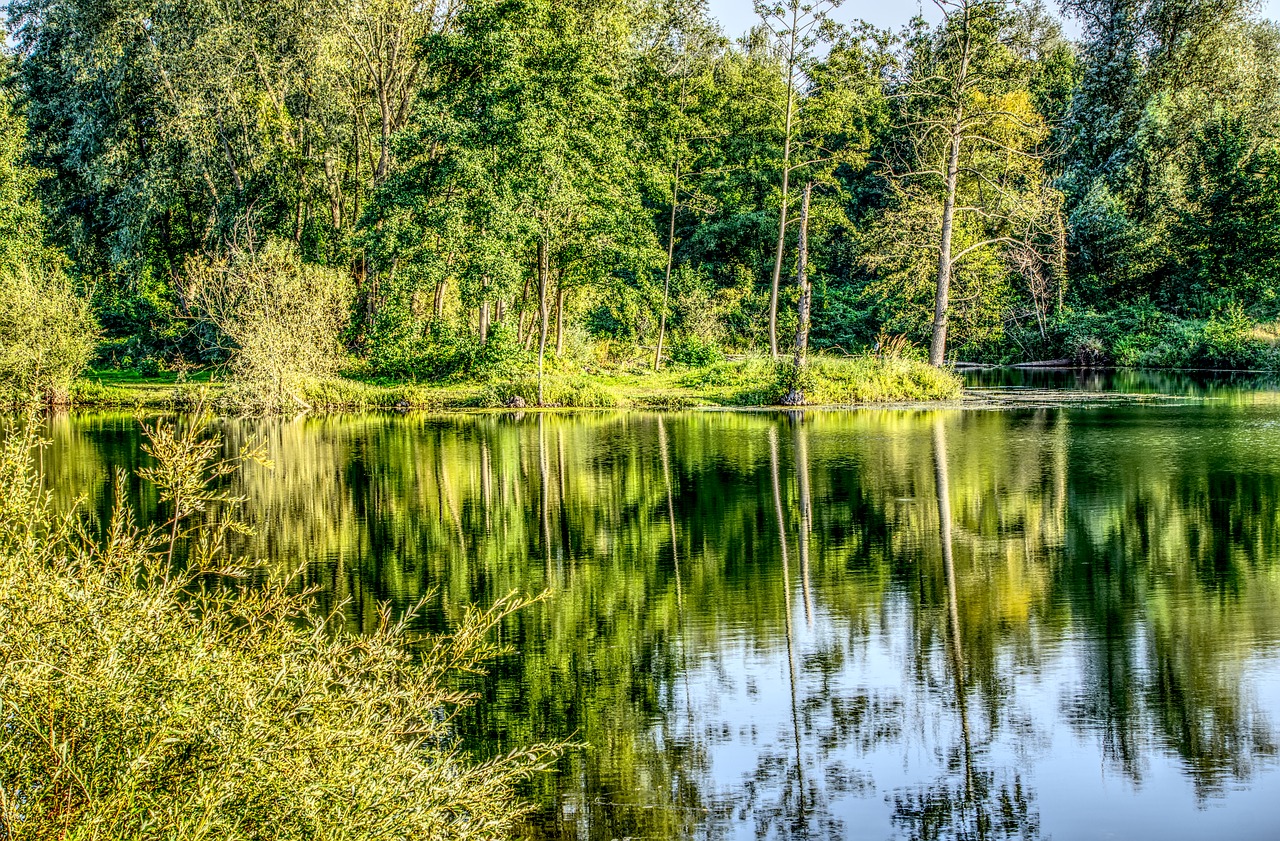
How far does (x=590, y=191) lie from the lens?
118ft

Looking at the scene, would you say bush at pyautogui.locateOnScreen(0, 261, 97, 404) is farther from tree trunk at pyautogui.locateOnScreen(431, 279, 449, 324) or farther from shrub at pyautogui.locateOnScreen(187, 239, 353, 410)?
tree trunk at pyautogui.locateOnScreen(431, 279, 449, 324)

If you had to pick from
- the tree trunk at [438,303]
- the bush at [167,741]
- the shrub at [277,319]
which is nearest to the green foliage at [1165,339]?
the tree trunk at [438,303]

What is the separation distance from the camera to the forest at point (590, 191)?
3444cm

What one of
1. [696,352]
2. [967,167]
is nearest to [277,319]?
[696,352]

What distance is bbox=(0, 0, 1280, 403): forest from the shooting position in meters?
34.4

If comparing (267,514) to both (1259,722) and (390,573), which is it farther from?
(1259,722)

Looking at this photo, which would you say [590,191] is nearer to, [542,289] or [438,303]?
[542,289]

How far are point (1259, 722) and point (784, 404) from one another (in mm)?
24102

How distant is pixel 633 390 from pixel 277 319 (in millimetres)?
10375

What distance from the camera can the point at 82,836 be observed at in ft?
13.4

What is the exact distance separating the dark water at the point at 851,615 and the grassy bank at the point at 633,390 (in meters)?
9.23

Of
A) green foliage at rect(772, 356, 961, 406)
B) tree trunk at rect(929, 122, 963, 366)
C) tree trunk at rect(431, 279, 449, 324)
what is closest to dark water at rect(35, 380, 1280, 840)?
green foliage at rect(772, 356, 961, 406)

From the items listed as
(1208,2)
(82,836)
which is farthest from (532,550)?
(1208,2)

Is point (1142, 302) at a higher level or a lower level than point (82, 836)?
higher
